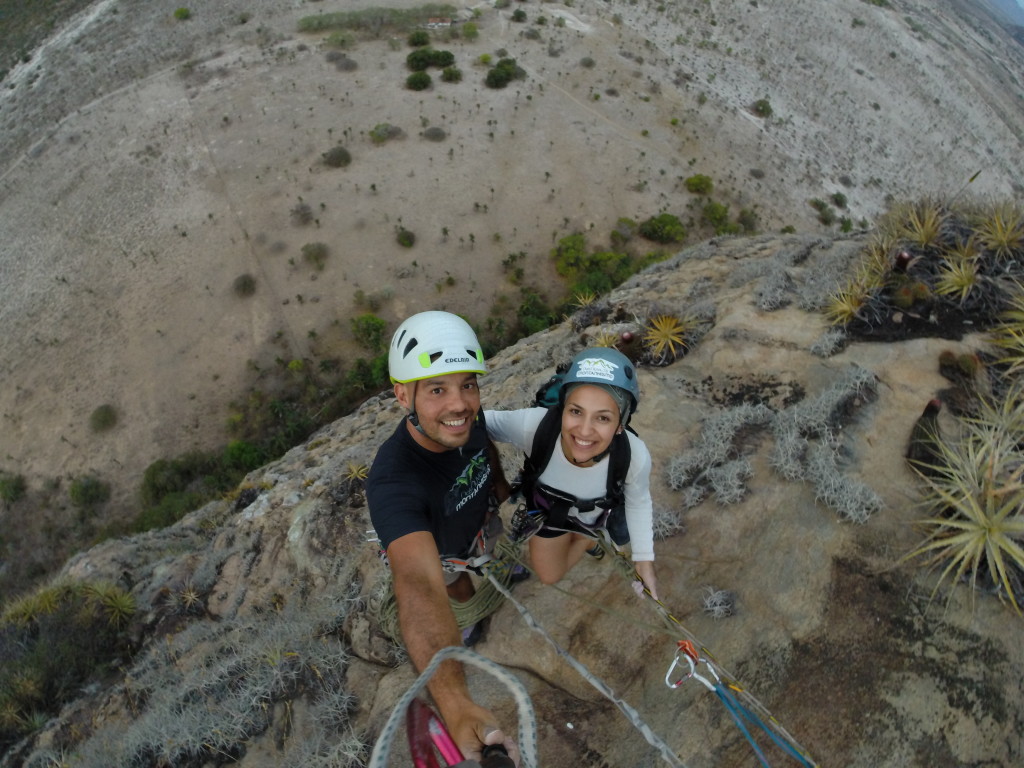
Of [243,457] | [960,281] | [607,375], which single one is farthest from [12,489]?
[960,281]

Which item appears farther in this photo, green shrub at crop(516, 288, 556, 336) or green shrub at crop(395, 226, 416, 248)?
green shrub at crop(395, 226, 416, 248)

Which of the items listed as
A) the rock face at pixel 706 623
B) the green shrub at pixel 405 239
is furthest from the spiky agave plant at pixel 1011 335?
the green shrub at pixel 405 239

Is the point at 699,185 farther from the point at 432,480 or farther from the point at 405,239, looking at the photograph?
the point at 432,480

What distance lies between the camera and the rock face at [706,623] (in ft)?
11.1

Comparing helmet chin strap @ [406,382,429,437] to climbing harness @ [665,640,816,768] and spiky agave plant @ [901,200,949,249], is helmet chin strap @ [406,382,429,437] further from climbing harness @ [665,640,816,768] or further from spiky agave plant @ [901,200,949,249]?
spiky agave plant @ [901,200,949,249]

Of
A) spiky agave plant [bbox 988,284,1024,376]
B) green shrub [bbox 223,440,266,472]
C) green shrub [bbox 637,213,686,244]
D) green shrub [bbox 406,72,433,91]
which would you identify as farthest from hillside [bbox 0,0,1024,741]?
spiky agave plant [bbox 988,284,1024,376]

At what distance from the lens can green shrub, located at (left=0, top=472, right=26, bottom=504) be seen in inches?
597

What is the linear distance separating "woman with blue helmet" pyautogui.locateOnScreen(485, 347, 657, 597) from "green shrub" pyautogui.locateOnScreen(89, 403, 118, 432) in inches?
684

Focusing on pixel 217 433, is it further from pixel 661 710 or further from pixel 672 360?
pixel 661 710

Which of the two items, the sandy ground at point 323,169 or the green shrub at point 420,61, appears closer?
the sandy ground at point 323,169

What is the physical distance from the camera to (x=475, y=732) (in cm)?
203

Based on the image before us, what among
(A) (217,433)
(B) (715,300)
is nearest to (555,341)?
(B) (715,300)

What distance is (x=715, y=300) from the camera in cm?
A: 758

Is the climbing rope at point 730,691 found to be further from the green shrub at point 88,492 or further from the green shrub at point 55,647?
the green shrub at point 88,492
